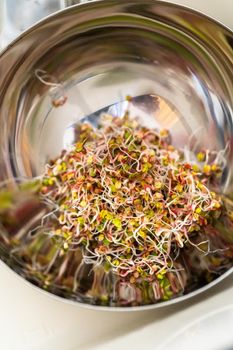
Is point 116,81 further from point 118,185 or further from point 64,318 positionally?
point 64,318

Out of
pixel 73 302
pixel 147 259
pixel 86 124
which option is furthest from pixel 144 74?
pixel 73 302

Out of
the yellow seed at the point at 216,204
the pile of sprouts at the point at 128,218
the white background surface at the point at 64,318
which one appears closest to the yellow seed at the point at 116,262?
the pile of sprouts at the point at 128,218

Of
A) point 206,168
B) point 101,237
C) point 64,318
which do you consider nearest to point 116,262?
point 101,237

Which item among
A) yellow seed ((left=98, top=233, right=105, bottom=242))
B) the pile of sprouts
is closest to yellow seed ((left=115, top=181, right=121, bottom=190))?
the pile of sprouts

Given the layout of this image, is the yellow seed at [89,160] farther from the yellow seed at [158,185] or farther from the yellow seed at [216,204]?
the yellow seed at [216,204]

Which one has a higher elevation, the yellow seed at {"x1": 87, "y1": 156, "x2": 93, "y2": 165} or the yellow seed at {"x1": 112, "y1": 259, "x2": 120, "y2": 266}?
the yellow seed at {"x1": 87, "y1": 156, "x2": 93, "y2": 165}

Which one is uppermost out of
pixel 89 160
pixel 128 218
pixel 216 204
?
→ pixel 89 160

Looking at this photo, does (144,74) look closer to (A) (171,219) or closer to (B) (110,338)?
(A) (171,219)

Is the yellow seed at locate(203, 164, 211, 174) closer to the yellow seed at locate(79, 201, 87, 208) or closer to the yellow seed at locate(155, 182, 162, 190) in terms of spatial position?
the yellow seed at locate(155, 182, 162, 190)
